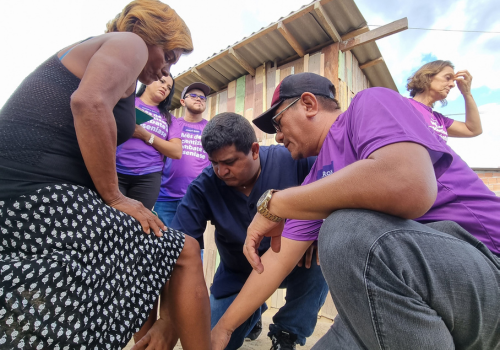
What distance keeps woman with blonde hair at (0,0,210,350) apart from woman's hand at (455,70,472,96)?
3087mm

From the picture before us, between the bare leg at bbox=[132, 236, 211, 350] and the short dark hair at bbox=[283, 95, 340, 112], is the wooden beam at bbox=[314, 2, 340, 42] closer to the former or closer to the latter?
the short dark hair at bbox=[283, 95, 340, 112]

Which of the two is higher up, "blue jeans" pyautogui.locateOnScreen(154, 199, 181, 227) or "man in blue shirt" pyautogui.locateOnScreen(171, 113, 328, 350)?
"man in blue shirt" pyautogui.locateOnScreen(171, 113, 328, 350)

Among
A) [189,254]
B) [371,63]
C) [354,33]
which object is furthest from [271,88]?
[189,254]

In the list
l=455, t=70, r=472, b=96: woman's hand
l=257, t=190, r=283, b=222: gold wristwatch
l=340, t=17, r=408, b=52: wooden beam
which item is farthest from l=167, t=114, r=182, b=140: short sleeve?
l=455, t=70, r=472, b=96: woman's hand

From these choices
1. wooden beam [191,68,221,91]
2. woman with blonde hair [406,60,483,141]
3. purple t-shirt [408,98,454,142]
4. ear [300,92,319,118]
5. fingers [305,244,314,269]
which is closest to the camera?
ear [300,92,319,118]

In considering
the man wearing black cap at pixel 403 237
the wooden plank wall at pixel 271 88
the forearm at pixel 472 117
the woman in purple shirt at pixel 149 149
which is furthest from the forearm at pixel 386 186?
the forearm at pixel 472 117

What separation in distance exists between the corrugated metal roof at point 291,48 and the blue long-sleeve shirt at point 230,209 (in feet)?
7.73

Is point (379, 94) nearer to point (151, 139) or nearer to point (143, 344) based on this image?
point (143, 344)

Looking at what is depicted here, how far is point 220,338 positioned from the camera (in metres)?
1.43

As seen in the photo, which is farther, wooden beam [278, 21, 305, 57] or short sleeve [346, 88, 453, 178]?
wooden beam [278, 21, 305, 57]

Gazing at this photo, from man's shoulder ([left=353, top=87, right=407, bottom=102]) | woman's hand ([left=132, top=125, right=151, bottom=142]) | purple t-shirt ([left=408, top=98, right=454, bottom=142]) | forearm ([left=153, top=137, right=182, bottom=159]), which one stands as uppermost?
man's shoulder ([left=353, top=87, right=407, bottom=102])

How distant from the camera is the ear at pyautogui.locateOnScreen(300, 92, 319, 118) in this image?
154cm

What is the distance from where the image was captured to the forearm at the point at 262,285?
1.48m

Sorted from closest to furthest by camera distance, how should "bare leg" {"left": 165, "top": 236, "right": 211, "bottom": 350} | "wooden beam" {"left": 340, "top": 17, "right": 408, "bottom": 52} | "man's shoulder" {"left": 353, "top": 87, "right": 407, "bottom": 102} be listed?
"man's shoulder" {"left": 353, "top": 87, "right": 407, "bottom": 102}, "bare leg" {"left": 165, "top": 236, "right": 211, "bottom": 350}, "wooden beam" {"left": 340, "top": 17, "right": 408, "bottom": 52}
